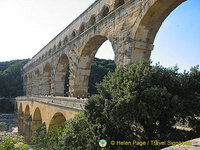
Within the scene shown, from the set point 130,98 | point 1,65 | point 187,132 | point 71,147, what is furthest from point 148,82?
point 1,65

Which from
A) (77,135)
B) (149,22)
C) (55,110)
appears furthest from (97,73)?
(77,135)

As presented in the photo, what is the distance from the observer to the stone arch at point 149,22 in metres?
7.43

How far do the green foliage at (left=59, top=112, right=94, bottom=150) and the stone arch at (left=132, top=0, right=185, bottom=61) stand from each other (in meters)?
4.31

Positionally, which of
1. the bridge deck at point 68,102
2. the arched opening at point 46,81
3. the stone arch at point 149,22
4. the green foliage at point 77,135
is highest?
the stone arch at point 149,22

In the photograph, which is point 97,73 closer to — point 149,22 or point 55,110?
point 55,110

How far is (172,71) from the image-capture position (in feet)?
18.9

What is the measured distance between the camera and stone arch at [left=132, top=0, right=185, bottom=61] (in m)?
7.43

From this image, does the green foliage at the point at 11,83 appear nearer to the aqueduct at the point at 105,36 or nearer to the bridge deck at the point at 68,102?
the aqueduct at the point at 105,36

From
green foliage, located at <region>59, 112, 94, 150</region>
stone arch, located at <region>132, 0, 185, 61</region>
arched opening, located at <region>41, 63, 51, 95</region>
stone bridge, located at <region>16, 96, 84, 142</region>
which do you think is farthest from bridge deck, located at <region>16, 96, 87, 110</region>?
arched opening, located at <region>41, 63, 51, 95</region>

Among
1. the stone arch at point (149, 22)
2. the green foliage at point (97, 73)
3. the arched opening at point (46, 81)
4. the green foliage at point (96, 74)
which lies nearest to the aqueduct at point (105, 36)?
the stone arch at point (149, 22)

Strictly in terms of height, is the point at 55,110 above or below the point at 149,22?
below

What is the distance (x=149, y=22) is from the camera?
8.00 m

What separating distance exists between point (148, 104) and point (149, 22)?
15.2 feet

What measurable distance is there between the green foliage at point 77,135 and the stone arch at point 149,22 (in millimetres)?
4311
